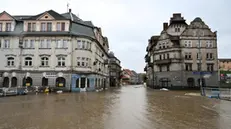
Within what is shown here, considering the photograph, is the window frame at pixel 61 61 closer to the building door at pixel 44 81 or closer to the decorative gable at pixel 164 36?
the building door at pixel 44 81

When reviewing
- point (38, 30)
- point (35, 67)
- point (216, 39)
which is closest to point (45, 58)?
point (35, 67)

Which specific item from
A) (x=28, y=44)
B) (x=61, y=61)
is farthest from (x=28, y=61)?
(x=61, y=61)

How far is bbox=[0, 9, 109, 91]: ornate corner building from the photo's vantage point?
30.3 m

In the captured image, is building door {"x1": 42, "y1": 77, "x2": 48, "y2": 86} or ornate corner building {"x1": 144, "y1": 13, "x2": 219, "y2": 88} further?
ornate corner building {"x1": 144, "y1": 13, "x2": 219, "y2": 88}

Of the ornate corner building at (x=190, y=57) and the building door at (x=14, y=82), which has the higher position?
the ornate corner building at (x=190, y=57)

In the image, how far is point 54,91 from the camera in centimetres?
2903

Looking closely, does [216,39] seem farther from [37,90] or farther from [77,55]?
[37,90]

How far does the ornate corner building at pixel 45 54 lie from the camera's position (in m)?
30.3

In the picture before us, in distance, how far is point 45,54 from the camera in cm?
3069

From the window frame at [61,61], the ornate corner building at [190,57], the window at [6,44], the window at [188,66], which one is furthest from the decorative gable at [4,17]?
the window at [188,66]

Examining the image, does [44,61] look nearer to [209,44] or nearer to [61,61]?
[61,61]

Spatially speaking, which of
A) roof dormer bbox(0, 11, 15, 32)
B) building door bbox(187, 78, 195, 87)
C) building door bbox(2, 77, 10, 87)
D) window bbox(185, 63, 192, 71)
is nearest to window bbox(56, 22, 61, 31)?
roof dormer bbox(0, 11, 15, 32)

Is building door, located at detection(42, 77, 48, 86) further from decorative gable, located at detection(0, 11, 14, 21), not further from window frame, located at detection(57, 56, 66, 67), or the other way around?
decorative gable, located at detection(0, 11, 14, 21)

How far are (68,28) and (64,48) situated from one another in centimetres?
374
